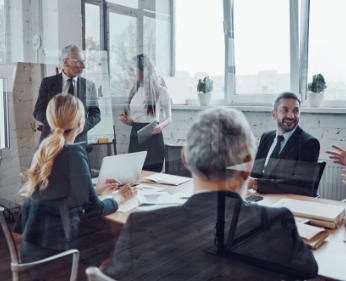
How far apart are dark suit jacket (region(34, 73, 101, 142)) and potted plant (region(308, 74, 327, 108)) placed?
30.4 inches

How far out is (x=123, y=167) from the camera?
1.35 metres

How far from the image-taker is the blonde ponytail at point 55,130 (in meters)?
1.29

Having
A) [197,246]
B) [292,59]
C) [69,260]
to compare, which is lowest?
[69,260]

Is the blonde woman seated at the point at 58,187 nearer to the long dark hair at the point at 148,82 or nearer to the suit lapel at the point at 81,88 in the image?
the suit lapel at the point at 81,88

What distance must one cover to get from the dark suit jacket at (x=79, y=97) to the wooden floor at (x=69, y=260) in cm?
38

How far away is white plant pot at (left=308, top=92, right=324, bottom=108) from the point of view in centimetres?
86

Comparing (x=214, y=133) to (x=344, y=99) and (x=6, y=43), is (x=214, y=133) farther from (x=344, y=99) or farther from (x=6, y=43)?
(x=6, y=43)

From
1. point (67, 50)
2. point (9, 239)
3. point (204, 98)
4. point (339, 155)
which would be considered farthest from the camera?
point (9, 239)

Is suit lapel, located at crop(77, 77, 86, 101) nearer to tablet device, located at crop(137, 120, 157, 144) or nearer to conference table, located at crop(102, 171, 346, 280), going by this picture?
tablet device, located at crop(137, 120, 157, 144)

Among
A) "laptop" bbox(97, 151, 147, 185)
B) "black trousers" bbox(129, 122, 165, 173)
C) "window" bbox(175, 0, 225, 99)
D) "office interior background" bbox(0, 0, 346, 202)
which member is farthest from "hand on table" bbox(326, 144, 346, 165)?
"laptop" bbox(97, 151, 147, 185)

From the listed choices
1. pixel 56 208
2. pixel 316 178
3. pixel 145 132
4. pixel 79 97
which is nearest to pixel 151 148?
pixel 145 132

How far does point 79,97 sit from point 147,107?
0.27m

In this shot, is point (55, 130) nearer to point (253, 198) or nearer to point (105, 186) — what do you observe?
point (105, 186)

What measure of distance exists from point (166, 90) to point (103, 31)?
14.6 inches
